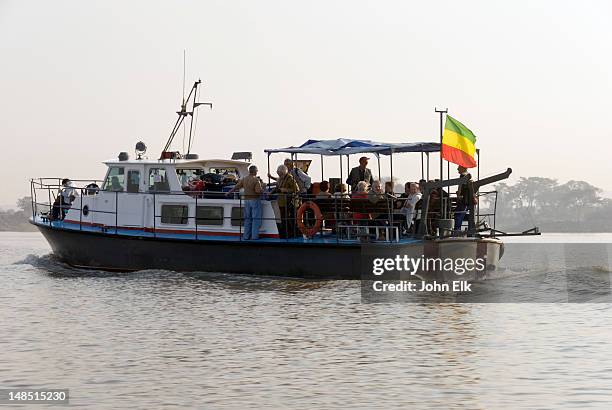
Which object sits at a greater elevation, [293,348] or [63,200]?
[63,200]

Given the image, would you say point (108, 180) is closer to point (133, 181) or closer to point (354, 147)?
point (133, 181)

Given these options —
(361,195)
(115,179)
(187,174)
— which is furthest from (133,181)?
(361,195)

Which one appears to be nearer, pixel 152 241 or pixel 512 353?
pixel 512 353

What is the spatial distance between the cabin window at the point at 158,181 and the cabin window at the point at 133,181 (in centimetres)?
35

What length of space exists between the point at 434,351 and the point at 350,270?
8032 mm

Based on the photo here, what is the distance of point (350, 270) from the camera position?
22250mm

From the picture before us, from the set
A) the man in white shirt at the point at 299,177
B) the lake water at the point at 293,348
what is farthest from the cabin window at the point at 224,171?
the lake water at the point at 293,348

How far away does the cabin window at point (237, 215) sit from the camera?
23.8 m

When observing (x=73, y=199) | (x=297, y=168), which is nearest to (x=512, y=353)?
(x=297, y=168)

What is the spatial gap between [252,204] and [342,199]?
88.0 inches

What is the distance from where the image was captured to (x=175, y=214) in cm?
2491

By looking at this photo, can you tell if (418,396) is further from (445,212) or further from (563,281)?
(563,281)

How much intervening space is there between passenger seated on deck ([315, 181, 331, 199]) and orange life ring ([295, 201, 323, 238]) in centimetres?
25

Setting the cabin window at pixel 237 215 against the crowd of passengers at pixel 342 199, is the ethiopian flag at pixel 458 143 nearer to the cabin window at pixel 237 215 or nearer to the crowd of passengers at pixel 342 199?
the crowd of passengers at pixel 342 199
